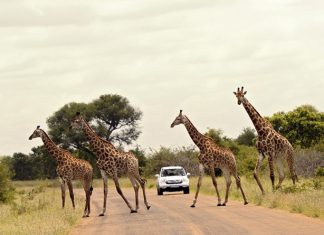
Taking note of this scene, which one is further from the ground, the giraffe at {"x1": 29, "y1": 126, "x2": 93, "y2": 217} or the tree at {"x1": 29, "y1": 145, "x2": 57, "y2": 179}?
the tree at {"x1": 29, "y1": 145, "x2": 57, "y2": 179}

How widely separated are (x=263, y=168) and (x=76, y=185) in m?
29.4

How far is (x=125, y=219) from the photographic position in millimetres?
24359

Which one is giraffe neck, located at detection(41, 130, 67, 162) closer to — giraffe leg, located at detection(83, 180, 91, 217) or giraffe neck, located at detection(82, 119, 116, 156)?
giraffe leg, located at detection(83, 180, 91, 217)

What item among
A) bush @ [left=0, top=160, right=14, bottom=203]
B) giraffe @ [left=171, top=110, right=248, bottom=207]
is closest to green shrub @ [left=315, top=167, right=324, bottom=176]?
giraffe @ [left=171, top=110, right=248, bottom=207]

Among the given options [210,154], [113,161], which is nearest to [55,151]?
[113,161]

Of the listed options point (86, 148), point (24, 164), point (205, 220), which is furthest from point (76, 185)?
point (205, 220)

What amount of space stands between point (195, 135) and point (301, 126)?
35.0 meters

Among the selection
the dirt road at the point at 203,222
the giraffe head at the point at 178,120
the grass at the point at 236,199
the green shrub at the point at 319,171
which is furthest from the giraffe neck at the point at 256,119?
the green shrub at the point at 319,171

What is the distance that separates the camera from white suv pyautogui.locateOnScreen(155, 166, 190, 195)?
4062 centimetres

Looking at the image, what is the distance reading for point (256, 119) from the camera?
3116 cm

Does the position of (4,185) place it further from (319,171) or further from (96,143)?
(96,143)

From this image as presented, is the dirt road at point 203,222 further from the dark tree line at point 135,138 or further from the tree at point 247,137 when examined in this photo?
the tree at point 247,137

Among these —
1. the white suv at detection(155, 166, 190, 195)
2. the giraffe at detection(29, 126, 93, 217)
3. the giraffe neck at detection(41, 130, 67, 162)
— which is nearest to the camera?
the giraffe at detection(29, 126, 93, 217)

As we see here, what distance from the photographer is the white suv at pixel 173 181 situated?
40625 mm
